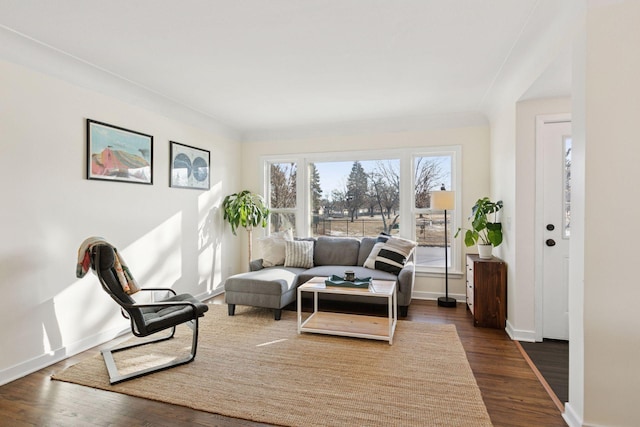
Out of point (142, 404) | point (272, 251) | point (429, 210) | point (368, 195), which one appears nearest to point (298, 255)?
point (272, 251)

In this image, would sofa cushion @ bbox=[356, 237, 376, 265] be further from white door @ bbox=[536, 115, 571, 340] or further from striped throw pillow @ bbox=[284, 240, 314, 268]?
white door @ bbox=[536, 115, 571, 340]

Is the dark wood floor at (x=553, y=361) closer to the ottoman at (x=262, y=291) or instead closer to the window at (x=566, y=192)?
the window at (x=566, y=192)

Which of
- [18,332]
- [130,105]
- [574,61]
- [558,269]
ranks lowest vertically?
[18,332]

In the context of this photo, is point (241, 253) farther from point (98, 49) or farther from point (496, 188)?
point (496, 188)

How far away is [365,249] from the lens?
15.1 feet

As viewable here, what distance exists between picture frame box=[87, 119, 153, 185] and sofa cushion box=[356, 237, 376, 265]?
9.35 feet

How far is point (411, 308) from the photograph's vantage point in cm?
414

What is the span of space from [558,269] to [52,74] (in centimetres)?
485

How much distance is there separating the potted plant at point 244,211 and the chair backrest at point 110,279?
2.48m

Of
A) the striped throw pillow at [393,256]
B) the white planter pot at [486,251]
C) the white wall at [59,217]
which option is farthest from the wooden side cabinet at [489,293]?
the white wall at [59,217]

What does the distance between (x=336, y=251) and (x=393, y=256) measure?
91cm

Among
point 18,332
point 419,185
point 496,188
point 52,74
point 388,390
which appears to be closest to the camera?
point 388,390

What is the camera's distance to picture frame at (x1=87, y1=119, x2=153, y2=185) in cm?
302

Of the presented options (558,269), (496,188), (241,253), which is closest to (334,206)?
(241,253)
